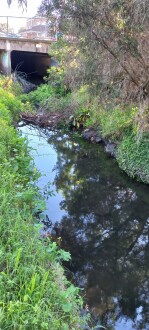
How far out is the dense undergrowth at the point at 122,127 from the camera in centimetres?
807

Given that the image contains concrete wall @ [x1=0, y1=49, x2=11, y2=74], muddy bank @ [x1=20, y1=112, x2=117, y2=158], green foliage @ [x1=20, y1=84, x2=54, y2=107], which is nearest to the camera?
muddy bank @ [x1=20, y1=112, x2=117, y2=158]

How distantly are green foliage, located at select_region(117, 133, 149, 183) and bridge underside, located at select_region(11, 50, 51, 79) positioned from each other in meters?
15.9

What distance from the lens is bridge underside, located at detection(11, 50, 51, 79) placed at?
23141mm

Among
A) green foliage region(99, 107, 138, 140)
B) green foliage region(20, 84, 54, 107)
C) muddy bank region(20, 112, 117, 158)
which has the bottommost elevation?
green foliage region(99, 107, 138, 140)

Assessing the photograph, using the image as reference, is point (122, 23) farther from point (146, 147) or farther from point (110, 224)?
point (110, 224)

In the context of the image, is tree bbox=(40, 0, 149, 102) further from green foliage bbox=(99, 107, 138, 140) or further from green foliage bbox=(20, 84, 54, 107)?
green foliage bbox=(20, 84, 54, 107)

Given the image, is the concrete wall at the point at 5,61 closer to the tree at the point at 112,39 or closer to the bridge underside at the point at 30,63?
the bridge underside at the point at 30,63

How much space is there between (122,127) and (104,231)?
4100mm

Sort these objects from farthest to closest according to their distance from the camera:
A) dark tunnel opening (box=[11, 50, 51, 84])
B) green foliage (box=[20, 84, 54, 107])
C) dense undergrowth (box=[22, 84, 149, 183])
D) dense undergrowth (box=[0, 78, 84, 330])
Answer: dark tunnel opening (box=[11, 50, 51, 84]) → green foliage (box=[20, 84, 54, 107]) → dense undergrowth (box=[22, 84, 149, 183]) → dense undergrowth (box=[0, 78, 84, 330])

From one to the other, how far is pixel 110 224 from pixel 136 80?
3.80m

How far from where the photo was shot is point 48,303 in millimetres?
2859

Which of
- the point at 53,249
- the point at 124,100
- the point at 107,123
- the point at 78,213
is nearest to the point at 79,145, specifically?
the point at 107,123

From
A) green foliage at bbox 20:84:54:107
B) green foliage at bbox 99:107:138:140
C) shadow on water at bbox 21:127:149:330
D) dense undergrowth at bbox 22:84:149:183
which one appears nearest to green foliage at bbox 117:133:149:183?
dense undergrowth at bbox 22:84:149:183

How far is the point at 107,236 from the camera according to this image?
596cm
